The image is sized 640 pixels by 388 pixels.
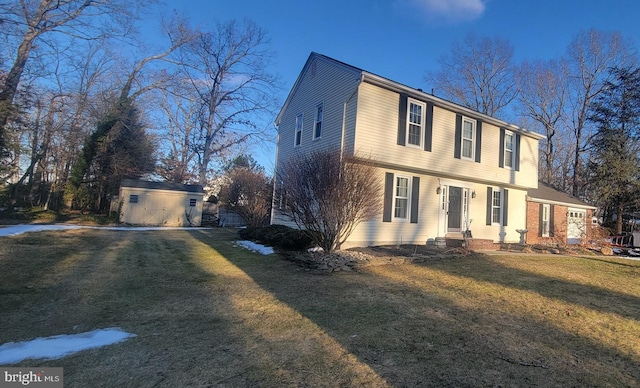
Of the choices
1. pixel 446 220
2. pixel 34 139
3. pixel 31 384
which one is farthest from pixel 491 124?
pixel 34 139

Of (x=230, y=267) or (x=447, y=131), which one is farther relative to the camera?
(x=447, y=131)

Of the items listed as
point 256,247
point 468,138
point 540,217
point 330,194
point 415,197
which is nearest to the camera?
point 330,194

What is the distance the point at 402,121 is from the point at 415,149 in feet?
3.53

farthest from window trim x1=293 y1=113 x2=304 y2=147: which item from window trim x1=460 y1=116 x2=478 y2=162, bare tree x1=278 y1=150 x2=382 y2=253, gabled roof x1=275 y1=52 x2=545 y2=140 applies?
window trim x1=460 y1=116 x2=478 y2=162

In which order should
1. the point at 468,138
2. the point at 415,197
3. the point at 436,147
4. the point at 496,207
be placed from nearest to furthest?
the point at 415,197 < the point at 436,147 < the point at 468,138 < the point at 496,207

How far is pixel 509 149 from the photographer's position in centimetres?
1502

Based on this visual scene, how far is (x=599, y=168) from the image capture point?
2127 cm

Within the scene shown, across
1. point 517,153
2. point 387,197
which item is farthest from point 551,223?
point 387,197

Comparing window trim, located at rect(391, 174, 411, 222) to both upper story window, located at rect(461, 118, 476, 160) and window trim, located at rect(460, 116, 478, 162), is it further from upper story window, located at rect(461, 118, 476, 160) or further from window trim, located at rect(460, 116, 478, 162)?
upper story window, located at rect(461, 118, 476, 160)

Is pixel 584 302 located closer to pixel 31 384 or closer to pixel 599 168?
pixel 31 384

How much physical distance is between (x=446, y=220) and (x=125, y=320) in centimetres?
1141

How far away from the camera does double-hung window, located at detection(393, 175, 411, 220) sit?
1187cm

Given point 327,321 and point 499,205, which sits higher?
point 499,205

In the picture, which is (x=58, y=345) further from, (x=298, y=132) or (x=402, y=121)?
(x=298, y=132)
